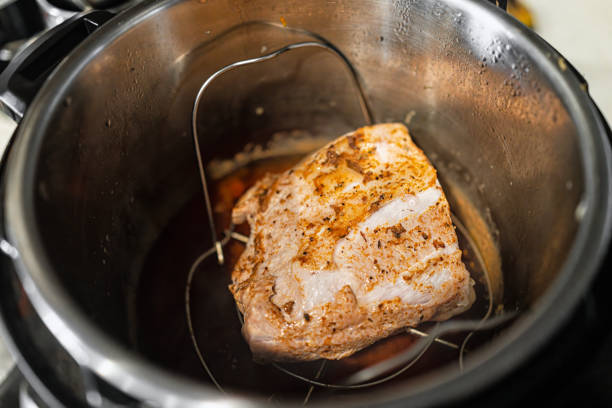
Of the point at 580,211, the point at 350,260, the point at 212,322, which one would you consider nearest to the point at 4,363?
the point at 212,322

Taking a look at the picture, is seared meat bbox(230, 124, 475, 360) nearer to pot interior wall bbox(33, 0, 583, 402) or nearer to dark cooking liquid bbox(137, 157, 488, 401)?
dark cooking liquid bbox(137, 157, 488, 401)

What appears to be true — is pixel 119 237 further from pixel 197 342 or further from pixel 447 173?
pixel 447 173

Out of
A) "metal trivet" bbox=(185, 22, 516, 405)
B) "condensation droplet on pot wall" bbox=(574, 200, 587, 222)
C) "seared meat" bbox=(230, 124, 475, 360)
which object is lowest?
"metal trivet" bbox=(185, 22, 516, 405)

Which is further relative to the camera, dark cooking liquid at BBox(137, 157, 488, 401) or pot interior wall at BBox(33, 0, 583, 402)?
dark cooking liquid at BBox(137, 157, 488, 401)

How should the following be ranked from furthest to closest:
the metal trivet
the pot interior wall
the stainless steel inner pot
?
the metal trivet < the pot interior wall < the stainless steel inner pot

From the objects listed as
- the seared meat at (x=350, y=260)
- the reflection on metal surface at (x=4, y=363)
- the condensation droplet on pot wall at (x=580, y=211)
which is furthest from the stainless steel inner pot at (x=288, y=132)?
the reflection on metal surface at (x=4, y=363)

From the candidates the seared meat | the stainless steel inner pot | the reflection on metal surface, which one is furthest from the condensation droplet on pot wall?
the reflection on metal surface

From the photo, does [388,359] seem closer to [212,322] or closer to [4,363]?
[212,322]
